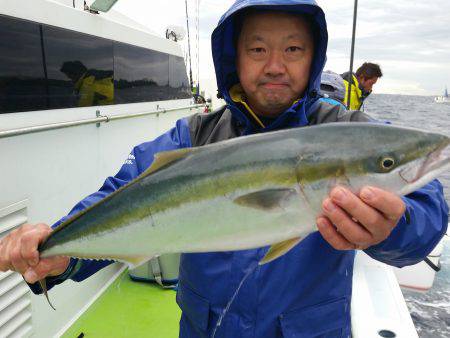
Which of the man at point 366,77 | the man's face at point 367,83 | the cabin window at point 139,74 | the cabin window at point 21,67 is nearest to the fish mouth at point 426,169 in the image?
the cabin window at point 21,67

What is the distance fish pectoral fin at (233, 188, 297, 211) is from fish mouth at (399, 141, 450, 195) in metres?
0.47

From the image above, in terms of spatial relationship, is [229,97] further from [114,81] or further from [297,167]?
[114,81]

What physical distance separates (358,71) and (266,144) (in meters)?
8.66

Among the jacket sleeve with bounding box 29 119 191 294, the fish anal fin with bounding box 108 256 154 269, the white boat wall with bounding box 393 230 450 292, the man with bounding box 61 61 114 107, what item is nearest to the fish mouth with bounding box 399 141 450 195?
the fish anal fin with bounding box 108 256 154 269

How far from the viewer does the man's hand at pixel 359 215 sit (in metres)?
1.54

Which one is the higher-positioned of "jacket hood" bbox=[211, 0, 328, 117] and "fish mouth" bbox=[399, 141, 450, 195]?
"jacket hood" bbox=[211, 0, 328, 117]

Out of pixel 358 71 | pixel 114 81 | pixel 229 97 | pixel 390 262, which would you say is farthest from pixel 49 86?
pixel 358 71

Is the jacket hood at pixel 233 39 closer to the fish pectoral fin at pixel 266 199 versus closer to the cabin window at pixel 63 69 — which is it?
the fish pectoral fin at pixel 266 199

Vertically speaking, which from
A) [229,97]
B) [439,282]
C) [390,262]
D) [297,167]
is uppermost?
[229,97]

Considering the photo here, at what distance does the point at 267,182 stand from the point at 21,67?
291 centimetres

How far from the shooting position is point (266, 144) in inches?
69.6

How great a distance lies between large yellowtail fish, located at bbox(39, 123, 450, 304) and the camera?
1691 mm

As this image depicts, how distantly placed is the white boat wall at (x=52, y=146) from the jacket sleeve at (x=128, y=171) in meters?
1.34

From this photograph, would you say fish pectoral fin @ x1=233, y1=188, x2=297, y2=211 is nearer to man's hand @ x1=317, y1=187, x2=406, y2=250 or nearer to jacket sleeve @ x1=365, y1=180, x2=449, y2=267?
man's hand @ x1=317, y1=187, x2=406, y2=250
